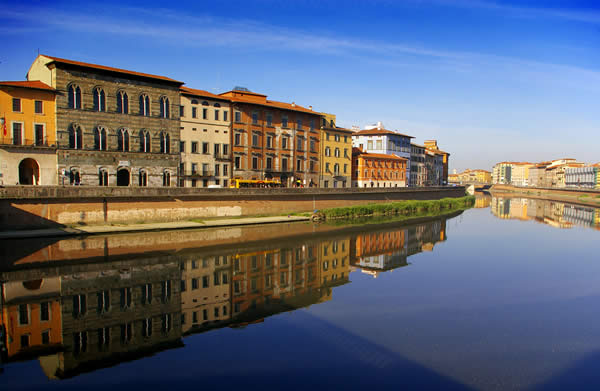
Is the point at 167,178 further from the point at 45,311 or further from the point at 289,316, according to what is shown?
the point at 289,316

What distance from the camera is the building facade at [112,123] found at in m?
34.8

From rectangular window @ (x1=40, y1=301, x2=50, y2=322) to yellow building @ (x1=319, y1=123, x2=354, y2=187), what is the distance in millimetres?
44729

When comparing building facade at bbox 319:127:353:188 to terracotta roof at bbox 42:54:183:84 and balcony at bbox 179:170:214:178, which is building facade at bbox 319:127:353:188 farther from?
terracotta roof at bbox 42:54:183:84

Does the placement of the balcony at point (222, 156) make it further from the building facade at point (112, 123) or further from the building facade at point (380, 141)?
the building facade at point (380, 141)

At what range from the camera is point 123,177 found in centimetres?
3888

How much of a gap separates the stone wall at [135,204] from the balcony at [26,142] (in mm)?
5968

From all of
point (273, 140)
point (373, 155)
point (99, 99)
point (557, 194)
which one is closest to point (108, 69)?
point (99, 99)

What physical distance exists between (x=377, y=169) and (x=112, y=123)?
45.7 meters

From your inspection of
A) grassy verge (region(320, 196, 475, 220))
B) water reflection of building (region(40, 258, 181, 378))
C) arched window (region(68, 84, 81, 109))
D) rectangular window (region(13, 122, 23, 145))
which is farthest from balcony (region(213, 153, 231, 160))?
water reflection of building (region(40, 258, 181, 378))

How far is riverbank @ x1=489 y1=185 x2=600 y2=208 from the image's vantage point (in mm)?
101125

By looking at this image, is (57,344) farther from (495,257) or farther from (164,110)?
(164,110)

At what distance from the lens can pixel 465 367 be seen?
11.9m

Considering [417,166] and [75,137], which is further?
[417,166]

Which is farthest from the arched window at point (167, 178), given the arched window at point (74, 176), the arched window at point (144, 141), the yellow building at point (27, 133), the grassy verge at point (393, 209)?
the grassy verge at point (393, 209)
